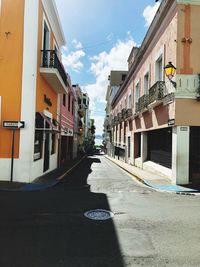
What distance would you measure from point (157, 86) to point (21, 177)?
24.9 feet

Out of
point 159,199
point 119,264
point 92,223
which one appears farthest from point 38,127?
point 119,264

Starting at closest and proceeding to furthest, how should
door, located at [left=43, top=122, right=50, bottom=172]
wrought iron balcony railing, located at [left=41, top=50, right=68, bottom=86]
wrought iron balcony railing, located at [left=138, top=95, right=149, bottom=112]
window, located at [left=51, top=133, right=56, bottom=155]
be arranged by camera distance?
wrought iron balcony railing, located at [left=41, top=50, right=68, bottom=86], door, located at [left=43, top=122, right=50, bottom=172], wrought iron balcony railing, located at [left=138, top=95, right=149, bottom=112], window, located at [left=51, top=133, right=56, bottom=155]

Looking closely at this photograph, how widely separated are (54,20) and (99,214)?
1264 cm

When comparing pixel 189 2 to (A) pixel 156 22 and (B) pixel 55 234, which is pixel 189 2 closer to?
(A) pixel 156 22

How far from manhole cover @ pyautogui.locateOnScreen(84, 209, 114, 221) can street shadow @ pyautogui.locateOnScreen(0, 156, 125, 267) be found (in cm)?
16

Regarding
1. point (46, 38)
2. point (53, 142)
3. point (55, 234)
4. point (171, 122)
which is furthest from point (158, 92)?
point (55, 234)

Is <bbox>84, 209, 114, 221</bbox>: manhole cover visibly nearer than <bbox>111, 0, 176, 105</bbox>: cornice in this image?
Yes

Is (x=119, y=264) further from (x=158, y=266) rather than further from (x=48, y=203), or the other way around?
(x=48, y=203)

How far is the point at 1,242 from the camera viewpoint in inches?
183

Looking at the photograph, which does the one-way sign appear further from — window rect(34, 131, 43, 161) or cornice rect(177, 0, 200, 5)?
cornice rect(177, 0, 200, 5)

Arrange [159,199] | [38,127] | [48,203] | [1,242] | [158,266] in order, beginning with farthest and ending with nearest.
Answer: [38,127], [159,199], [48,203], [1,242], [158,266]

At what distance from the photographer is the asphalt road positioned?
4.08 m

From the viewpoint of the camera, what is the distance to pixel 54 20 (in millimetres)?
15617

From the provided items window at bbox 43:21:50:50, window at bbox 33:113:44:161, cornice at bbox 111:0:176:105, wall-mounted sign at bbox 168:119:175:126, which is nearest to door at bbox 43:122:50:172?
window at bbox 33:113:44:161
